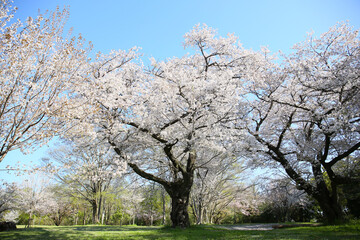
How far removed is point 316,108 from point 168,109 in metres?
8.22

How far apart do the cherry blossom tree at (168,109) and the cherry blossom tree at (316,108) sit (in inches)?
65.7

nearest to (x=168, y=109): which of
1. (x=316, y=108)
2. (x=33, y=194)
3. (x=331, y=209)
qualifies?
(x=316, y=108)

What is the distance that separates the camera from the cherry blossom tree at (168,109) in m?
9.74

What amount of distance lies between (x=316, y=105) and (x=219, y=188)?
12.4m

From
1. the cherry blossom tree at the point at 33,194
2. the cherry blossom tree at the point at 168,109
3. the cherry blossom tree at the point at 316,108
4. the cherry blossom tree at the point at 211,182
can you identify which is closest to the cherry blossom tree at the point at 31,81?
the cherry blossom tree at the point at 168,109

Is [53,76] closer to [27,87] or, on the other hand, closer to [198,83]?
[27,87]

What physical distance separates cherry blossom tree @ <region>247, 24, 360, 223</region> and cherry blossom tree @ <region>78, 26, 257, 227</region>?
1.67 metres

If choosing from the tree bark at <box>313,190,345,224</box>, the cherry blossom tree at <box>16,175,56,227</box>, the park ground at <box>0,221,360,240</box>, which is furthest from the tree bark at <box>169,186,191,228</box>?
the cherry blossom tree at <box>16,175,56,227</box>

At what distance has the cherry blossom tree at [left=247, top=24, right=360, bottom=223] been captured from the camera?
9812mm

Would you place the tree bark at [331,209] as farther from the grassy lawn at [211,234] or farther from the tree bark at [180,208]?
the tree bark at [180,208]

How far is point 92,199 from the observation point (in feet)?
72.5

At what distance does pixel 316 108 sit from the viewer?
12.0 metres

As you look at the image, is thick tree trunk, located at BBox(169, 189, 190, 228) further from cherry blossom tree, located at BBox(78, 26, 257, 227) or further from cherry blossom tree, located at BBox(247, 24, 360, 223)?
cherry blossom tree, located at BBox(247, 24, 360, 223)

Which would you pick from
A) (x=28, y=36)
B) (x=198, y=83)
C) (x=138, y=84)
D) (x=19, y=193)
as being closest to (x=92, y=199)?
(x=19, y=193)
